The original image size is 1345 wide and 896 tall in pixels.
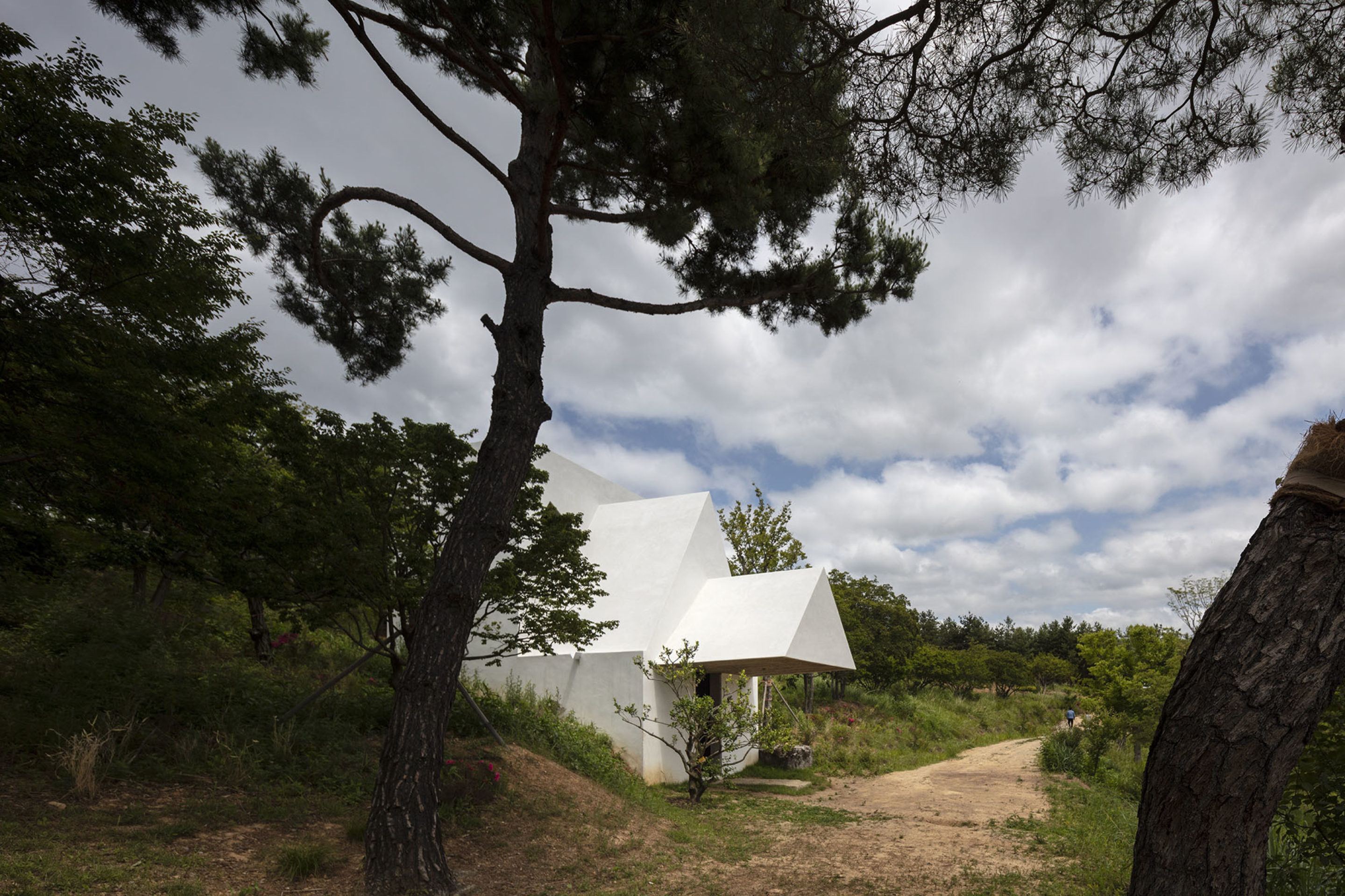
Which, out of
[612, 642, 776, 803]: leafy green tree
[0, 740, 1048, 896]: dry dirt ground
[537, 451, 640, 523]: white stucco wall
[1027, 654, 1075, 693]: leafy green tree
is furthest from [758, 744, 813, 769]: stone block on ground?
[1027, 654, 1075, 693]: leafy green tree

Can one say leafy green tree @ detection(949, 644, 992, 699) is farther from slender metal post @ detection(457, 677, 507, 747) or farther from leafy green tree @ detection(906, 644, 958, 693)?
slender metal post @ detection(457, 677, 507, 747)

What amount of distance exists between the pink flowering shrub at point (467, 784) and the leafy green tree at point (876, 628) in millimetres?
18036

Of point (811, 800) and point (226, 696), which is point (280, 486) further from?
point (811, 800)

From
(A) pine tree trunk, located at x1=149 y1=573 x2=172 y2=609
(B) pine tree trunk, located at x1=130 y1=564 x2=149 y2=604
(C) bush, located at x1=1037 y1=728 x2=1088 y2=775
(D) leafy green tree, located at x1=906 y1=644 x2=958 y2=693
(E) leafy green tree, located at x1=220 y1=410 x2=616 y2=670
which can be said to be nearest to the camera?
(E) leafy green tree, located at x1=220 y1=410 x2=616 y2=670

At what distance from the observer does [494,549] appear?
5855 mm

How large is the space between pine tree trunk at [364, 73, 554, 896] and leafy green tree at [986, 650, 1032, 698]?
97.2 ft

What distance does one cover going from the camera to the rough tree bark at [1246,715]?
2.20m

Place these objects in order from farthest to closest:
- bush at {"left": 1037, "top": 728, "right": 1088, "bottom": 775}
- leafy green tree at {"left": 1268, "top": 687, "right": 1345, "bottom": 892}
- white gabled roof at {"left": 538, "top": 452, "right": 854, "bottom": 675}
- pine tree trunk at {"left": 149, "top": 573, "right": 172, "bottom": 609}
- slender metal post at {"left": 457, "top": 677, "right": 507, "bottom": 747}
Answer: bush at {"left": 1037, "top": 728, "right": 1088, "bottom": 775} < white gabled roof at {"left": 538, "top": 452, "right": 854, "bottom": 675} < pine tree trunk at {"left": 149, "top": 573, "right": 172, "bottom": 609} < slender metal post at {"left": 457, "top": 677, "right": 507, "bottom": 747} < leafy green tree at {"left": 1268, "top": 687, "right": 1345, "bottom": 892}

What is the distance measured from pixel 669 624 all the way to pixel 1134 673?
11.1 metres

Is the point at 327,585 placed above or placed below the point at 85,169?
below

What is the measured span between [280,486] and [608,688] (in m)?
6.24

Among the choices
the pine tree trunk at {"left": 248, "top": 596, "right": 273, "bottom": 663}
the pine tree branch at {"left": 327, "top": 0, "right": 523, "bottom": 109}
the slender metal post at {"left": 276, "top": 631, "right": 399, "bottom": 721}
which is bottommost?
the slender metal post at {"left": 276, "top": 631, "right": 399, "bottom": 721}

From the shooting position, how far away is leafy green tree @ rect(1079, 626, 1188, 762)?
48.9ft

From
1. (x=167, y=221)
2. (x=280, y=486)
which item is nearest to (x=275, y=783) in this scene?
(x=280, y=486)
